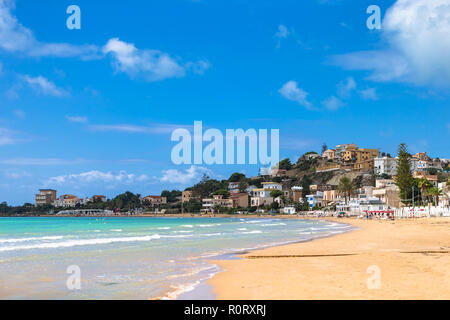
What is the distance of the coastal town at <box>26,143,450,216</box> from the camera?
8619 cm

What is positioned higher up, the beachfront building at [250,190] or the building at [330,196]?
the beachfront building at [250,190]

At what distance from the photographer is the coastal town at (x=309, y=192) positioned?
8619 cm

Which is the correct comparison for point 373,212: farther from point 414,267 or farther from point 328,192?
point 414,267

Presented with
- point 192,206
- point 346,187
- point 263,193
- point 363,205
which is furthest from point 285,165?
→ point 363,205

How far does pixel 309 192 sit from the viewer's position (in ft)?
414

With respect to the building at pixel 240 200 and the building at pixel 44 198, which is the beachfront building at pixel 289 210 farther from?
the building at pixel 44 198

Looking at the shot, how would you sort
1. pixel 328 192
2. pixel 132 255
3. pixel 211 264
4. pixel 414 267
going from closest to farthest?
pixel 414 267
pixel 211 264
pixel 132 255
pixel 328 192

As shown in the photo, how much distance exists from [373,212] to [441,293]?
2673 inches

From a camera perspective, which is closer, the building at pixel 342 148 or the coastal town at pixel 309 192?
the coastal town at pixel 309 192

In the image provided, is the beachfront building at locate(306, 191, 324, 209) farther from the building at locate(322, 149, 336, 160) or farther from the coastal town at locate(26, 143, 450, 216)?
the building at locate(322, 149, 336, 160)

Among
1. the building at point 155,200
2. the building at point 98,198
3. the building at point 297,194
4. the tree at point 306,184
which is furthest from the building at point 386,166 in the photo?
the building at point 98,198

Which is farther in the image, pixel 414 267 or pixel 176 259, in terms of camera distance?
pixel 176 259

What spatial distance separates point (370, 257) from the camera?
14.9 metres
